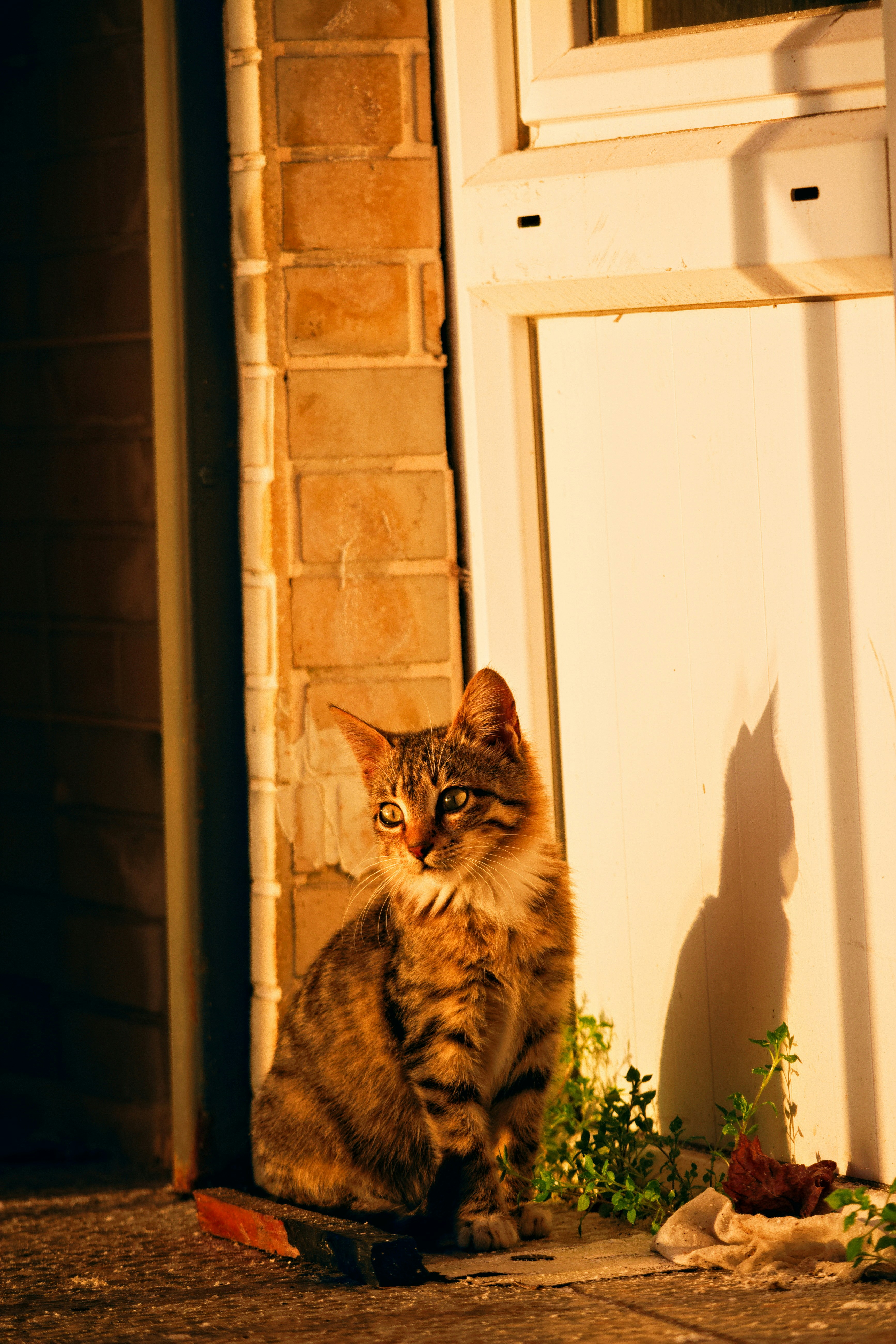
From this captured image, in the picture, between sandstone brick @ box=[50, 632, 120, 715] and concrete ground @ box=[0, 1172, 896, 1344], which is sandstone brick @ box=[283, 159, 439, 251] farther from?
concrete ground @ box=[0, 1172, 896, 1344]

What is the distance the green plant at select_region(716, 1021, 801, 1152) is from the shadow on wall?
16 millimetres

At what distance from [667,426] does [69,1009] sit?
85.7 inches

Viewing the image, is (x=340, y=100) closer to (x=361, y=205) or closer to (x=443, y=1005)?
(x=361, y=205)

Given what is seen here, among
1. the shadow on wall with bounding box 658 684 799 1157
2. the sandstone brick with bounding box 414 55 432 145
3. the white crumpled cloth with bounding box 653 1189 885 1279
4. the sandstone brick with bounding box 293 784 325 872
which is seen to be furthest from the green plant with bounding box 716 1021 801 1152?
the sandstone brick with bounding box 414 55 432 145

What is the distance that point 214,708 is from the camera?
9.26ft

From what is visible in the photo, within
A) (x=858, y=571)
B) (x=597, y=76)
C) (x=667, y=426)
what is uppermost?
(x=597, y=76)

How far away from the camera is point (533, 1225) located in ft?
7.64

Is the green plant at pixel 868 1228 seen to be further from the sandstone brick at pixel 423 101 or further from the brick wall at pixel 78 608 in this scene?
the sandstone brick at pixel 423 101

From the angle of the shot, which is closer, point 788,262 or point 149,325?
point 788,262

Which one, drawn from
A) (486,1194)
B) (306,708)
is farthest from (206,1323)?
(306,708)

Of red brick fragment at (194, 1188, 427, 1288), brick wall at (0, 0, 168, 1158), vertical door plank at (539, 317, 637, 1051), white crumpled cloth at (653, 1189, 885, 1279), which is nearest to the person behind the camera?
white crumpled cloth at (653, 1189, 885, 1279)

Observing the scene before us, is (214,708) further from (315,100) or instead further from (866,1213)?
(866,1213)

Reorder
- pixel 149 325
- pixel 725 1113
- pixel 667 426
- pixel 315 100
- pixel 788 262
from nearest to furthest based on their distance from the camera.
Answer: pixel 788 262, pixel 725 1113, pixel 667 426, pixel 315 100, pixel 149 325

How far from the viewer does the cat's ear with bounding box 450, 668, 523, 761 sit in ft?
7.77
